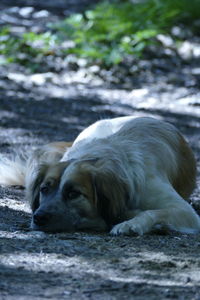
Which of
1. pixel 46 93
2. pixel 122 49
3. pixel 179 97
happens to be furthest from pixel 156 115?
pixel 122 49

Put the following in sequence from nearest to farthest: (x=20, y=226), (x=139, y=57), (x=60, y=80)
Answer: (x=20, y=226) < (x=60, y=80) < (x=139, y=57)

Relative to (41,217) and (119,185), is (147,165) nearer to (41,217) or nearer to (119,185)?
(119,185)

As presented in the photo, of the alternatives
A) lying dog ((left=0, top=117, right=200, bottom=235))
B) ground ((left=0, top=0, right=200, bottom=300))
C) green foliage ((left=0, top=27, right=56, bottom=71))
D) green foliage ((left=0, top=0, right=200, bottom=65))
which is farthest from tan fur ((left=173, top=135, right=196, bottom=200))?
green foliage ((left=0, top=27, right=56, bottom=71))

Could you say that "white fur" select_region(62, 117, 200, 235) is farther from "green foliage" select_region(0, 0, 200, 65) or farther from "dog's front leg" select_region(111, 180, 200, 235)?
"green foliage" select_region(0, 0, 200, 65)

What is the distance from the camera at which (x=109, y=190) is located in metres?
5.63

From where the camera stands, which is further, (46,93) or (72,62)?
(72,62)

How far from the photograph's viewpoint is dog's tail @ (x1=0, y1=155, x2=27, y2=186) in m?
7.29

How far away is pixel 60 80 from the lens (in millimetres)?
12234

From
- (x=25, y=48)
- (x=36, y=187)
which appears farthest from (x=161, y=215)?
(x=25, y=48)

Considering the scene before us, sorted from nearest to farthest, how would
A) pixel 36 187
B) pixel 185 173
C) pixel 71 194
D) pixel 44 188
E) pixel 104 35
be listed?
pixel 71 194, pixel 44 188, pixel 36 187, pixel 185 173, pixel 104 35

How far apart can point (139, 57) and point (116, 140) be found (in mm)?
6930

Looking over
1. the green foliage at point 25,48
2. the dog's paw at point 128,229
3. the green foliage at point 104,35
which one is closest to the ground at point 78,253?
the dog's paw at point 128,229

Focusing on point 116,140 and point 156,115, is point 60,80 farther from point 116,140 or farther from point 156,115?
point 116,140

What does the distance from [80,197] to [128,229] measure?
44cm
